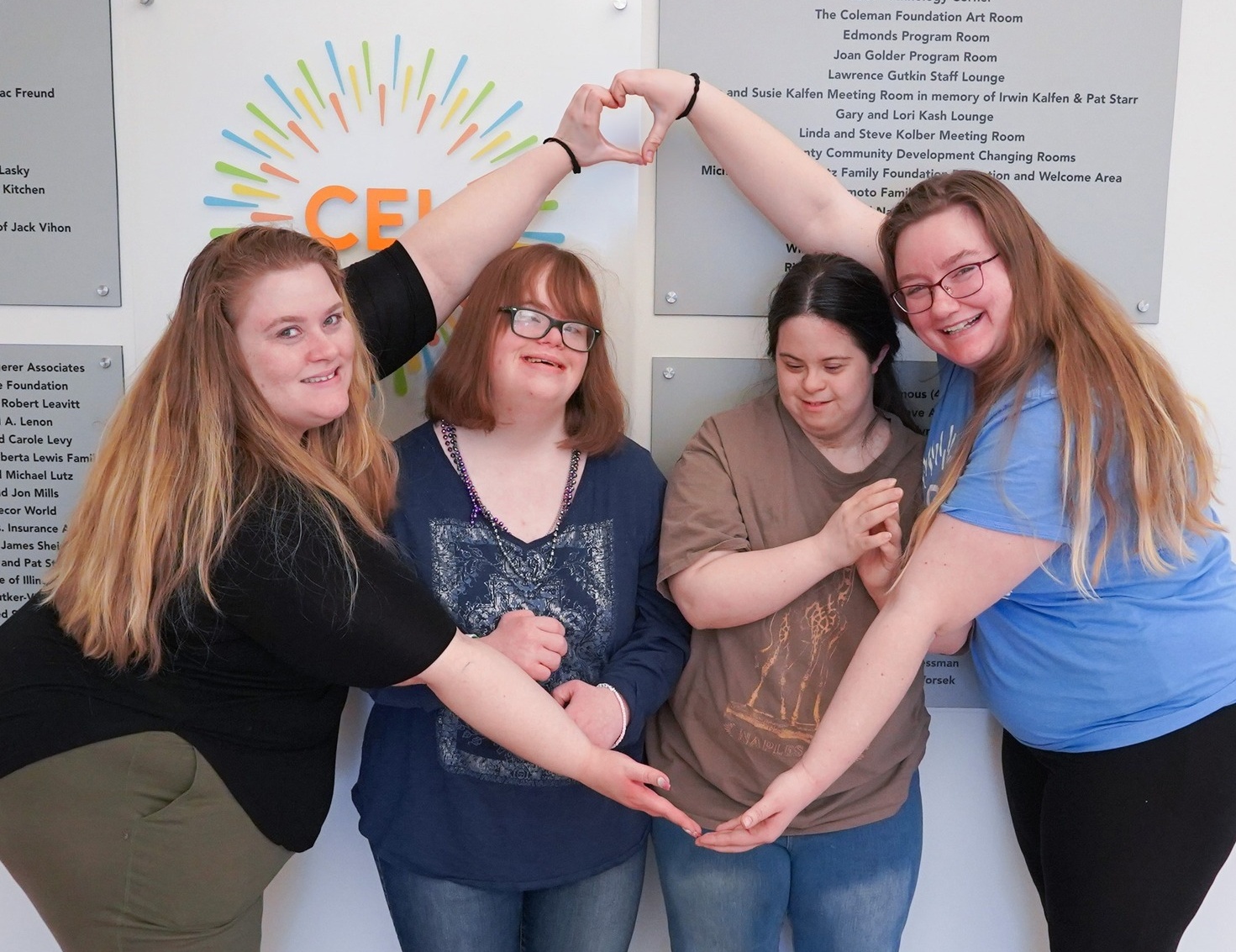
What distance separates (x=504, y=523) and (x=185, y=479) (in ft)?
1.55

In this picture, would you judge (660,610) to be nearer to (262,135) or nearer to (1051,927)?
(1051,927)

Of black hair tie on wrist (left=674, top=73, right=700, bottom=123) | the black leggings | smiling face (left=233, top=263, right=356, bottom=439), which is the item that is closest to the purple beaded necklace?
smiling face (left=233, top=263, right=356, bottom=439)

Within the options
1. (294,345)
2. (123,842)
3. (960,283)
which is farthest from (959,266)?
(123,842)

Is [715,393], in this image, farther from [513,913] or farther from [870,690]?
[513,913]

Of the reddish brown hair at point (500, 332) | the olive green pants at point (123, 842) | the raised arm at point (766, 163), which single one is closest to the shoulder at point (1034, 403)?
the raised arm at point (766, 163)

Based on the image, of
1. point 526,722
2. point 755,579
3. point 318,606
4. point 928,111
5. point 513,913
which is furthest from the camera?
point 928,111

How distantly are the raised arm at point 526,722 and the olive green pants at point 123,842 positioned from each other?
1.20 feet

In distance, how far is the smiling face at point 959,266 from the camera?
1354mm

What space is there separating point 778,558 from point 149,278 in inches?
49.9

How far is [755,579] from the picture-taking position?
1444 mm

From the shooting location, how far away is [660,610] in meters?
1.58

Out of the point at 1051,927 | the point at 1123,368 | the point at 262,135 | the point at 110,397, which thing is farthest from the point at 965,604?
the point at 110,397

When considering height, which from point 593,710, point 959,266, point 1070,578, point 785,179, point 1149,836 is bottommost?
point 1149,836

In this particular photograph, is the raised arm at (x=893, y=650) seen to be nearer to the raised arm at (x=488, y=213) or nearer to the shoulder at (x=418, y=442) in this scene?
the shoulder at (x=418, y=442)
